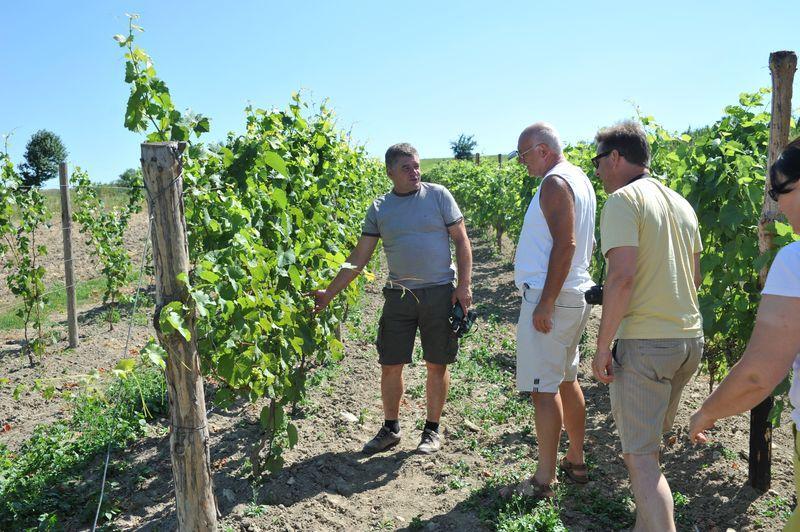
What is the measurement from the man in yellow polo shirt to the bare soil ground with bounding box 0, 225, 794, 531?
2.44 feet

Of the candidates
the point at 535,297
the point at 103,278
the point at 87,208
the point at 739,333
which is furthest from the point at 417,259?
the point at 103,278

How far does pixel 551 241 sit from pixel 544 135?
0.55 m

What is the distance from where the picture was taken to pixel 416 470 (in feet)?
13.3

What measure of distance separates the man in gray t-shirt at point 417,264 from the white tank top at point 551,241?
67cm

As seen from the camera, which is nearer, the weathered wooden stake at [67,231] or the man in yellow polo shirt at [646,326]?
the man in yellow polo shirt at [646,326]

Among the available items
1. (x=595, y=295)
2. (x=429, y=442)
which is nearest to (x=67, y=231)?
(x=429, y=442)

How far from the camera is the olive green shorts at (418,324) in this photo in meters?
4.08

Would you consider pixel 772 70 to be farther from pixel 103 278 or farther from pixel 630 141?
pixel 103 278

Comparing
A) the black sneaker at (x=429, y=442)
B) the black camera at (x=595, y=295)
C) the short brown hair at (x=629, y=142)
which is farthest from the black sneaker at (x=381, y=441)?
the short brown hair at (x=629, y=142)

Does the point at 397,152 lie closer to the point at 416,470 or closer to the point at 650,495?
the point at 416,470

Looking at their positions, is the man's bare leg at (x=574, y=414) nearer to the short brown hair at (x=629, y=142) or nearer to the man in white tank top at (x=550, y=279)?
the man in white tank top at (x=550, y=279)

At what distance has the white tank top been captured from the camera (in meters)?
3.28

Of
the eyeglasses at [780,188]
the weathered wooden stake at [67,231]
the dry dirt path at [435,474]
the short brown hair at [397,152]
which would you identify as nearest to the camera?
the eyeglasses at [780,188]

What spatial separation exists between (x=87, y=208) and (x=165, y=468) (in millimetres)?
6360
